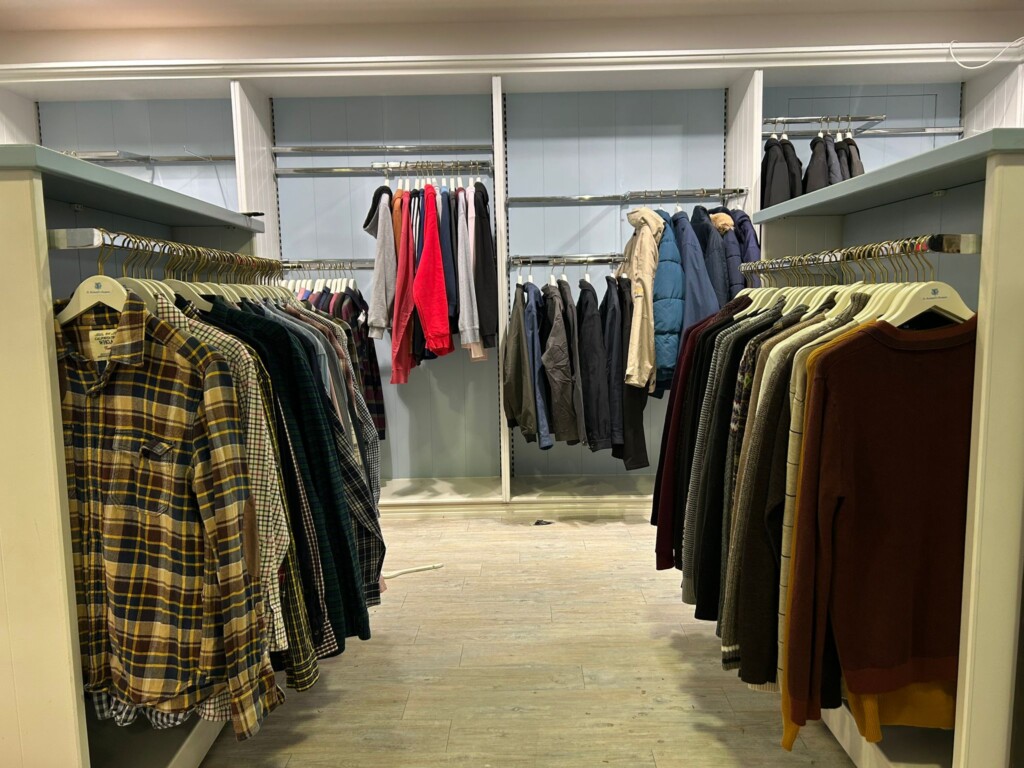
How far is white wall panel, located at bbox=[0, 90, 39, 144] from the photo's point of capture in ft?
12.4

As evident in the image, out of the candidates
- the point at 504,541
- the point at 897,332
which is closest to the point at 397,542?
the point at 504,541

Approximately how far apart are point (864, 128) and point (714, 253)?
52.6 inches

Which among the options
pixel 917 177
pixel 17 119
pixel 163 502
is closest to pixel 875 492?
pixel 917 177

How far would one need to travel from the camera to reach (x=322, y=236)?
411 centimetres

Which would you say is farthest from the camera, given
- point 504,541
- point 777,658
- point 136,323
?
point 504,541

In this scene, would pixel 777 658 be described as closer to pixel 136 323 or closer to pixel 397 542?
pixel 136 323

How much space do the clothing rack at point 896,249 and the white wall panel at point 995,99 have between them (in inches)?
99.4

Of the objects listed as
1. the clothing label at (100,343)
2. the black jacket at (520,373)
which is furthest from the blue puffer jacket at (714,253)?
the clothing label at (100,343)

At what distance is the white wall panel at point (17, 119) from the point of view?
3777mm

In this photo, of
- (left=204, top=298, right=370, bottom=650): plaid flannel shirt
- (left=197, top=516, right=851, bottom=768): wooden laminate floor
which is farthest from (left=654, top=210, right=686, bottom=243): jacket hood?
(left=204, top=298, right=370, bottom=650): plaid flannel shirt

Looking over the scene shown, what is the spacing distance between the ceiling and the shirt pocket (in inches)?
119

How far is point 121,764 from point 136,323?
1.07 meters

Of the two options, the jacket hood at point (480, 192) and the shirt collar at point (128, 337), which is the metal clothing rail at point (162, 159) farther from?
the shirt collar at point (128, 337)

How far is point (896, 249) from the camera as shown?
58.4 inches
